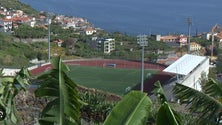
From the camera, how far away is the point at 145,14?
66.1 metres

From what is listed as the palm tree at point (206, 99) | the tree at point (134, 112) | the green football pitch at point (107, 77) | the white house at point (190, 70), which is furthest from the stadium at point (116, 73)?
the tree at point (134, 112)

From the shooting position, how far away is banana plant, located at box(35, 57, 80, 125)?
247cm

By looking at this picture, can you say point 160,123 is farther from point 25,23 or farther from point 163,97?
point 25,23

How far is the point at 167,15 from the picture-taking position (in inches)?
2554

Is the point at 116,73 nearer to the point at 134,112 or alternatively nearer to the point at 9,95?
the point at 9,95

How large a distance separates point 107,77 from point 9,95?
1775 centimetres

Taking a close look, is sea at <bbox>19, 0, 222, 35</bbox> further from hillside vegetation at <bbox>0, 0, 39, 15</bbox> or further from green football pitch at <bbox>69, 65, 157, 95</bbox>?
green football pitch at <bbox>69, 65, 157, 95</bbox>

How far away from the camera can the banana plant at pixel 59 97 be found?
247cm

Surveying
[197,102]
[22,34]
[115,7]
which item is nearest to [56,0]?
[115,7]

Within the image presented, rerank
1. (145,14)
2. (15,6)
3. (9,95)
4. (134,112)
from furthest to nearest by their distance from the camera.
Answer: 1. (145,14)
2. (15,6)
3. (9,95)
4. (134,112)

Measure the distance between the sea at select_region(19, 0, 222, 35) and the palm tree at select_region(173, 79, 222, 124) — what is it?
4538 cm

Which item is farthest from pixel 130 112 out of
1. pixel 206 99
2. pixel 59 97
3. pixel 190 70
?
pixel 190 70

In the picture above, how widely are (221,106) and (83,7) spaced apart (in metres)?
71.1

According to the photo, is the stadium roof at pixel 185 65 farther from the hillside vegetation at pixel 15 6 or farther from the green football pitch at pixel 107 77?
the hillside vegetation at pixel 15 6
